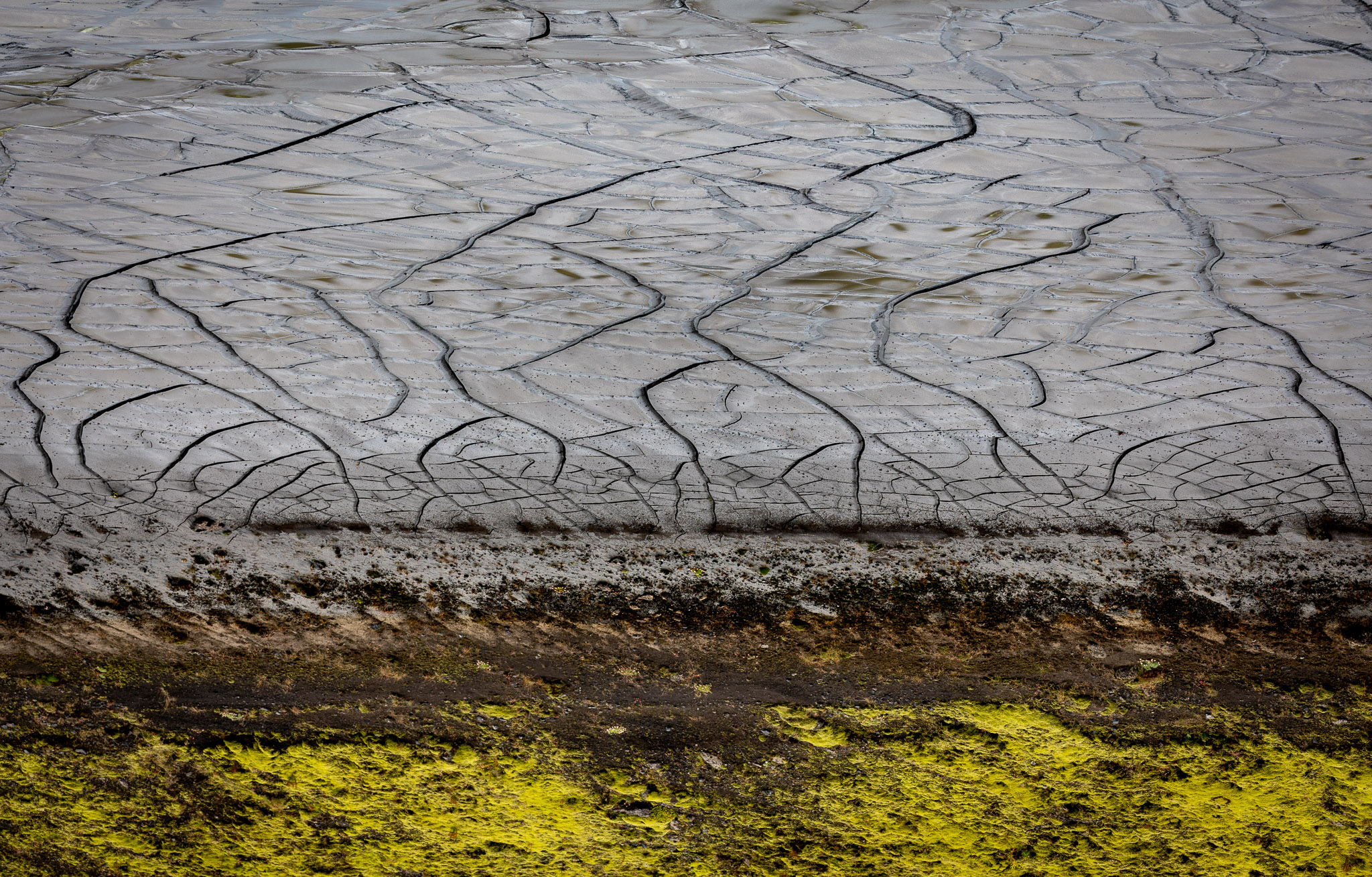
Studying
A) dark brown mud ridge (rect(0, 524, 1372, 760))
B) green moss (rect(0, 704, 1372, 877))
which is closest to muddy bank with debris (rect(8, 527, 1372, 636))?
dark brown mud ridge (rect(0, 524, 1372, 760))

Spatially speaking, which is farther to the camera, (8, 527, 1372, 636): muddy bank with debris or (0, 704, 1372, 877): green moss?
(8, 527, 1372, 636): muddy bank with debris

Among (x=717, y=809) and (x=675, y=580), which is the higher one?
(x=675, y=580)

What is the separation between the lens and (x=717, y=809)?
142 centimetres

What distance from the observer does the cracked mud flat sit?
1465mm

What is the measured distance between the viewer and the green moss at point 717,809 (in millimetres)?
1366

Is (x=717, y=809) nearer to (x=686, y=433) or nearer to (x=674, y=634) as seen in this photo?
(x=674, y=634)

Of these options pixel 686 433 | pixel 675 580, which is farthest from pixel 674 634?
pixel 686 433

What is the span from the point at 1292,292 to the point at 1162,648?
995 mm

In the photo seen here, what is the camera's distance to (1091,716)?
1.56 meters

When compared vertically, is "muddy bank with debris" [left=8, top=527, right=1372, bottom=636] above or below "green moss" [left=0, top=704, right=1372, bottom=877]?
above

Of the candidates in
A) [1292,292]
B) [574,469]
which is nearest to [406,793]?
[574,469]

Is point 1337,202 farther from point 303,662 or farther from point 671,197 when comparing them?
point 303,662

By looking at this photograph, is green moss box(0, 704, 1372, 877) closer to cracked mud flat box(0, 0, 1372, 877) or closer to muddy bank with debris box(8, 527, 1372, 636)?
cracked mud flat box(0, 0, 1372, 877)

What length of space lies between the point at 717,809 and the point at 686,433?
2.96ft
